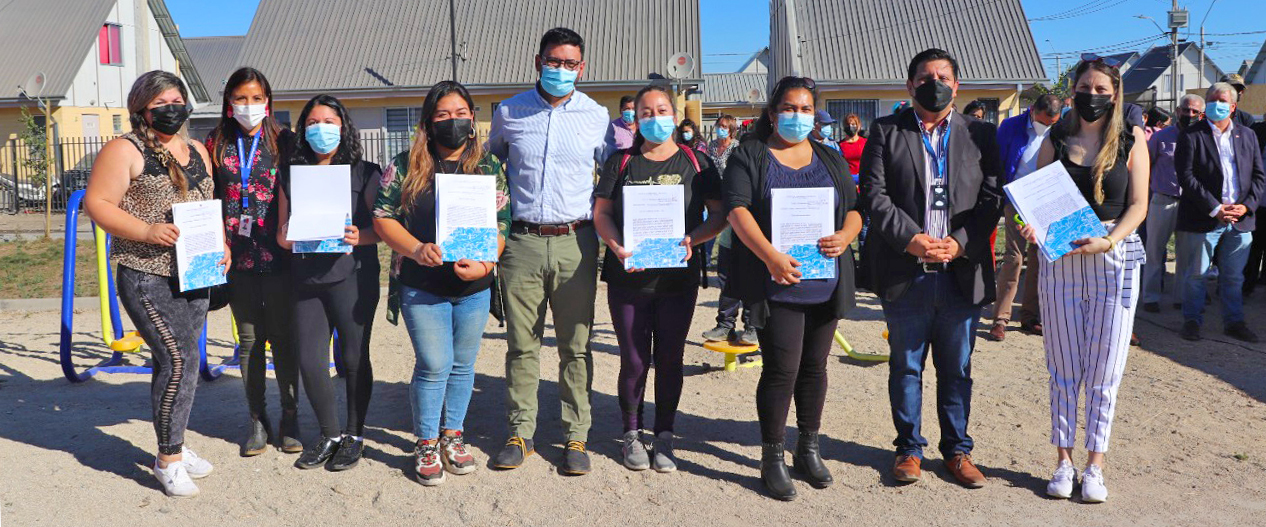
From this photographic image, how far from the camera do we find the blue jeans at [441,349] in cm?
473

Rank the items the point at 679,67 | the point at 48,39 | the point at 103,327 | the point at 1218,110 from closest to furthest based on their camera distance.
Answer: the point at 103,327, the point at 1218,110, the point at 679,67, the point at 48,39

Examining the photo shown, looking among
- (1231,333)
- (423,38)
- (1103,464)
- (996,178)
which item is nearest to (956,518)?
(1103,464)

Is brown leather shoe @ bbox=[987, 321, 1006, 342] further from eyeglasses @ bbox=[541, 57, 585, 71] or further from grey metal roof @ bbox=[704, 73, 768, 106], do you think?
grey metal roof @ bbox=[704, 73, 768, 106]

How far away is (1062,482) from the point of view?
180 inches

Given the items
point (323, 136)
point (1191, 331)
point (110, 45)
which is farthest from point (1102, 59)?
point (110, 45)

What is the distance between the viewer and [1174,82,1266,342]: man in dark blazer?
7918 millimetres

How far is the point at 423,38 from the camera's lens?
28.6m

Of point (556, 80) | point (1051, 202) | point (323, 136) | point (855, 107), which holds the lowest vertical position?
point (1051, 202)

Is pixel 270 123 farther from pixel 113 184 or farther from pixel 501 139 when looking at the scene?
pixel 501 139

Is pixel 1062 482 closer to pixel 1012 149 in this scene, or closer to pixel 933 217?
pixel 933 217

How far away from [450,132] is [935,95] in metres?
2.27

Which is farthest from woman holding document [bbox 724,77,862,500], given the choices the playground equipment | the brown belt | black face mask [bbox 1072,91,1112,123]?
the playground equipment

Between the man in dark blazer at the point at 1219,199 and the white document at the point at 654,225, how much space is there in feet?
17.8

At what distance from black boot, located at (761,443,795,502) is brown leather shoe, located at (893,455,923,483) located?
0.54m
